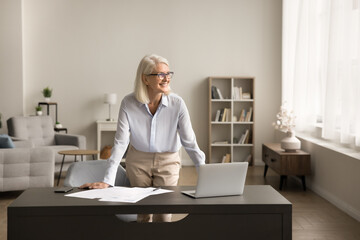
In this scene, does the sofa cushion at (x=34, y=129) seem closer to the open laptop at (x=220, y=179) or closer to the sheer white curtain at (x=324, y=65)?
the sheer white curtain at (x=324, y=65)

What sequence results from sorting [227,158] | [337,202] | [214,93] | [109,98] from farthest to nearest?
[227,158] < [214,93] < [109,98] < [337,202]

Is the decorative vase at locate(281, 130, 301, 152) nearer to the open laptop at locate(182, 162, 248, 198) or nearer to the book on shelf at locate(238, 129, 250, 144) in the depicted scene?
the book on shelf at locate(238, 129, 250, 144)

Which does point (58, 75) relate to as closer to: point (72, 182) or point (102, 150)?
point (102, 150)

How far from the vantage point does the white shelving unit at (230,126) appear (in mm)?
9156

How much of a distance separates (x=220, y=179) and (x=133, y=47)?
6901mm

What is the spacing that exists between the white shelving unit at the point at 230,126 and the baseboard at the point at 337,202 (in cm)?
242

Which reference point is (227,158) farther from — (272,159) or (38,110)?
(38,110)

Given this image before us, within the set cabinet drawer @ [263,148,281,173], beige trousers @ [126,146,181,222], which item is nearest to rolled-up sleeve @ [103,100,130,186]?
beige trousers @ [126,146,181,222]

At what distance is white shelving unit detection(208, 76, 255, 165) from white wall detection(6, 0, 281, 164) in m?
0.17

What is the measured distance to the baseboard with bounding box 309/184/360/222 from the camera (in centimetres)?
541

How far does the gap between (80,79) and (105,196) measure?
681cm

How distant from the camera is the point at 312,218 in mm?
5402

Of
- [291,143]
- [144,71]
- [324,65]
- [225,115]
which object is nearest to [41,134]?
[225,115]

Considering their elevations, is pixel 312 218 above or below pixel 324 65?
below
